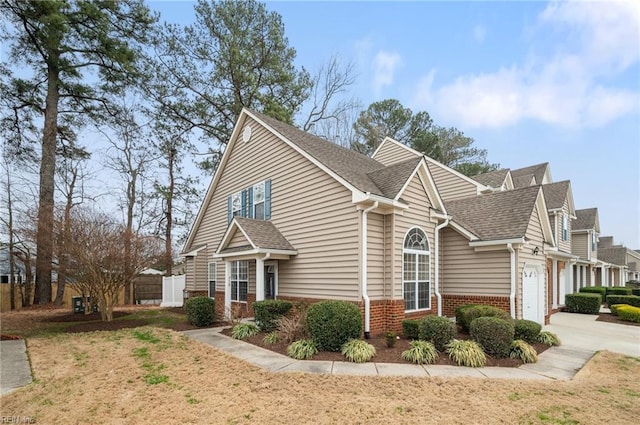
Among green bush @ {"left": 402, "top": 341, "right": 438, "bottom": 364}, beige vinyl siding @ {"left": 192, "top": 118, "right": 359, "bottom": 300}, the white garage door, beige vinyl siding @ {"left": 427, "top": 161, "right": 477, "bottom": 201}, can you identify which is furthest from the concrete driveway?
beige vinyl siding @ {"left": 427, "top": 161, "right": 477, "bottom": 201}

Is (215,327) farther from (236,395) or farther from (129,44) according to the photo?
(129,44)

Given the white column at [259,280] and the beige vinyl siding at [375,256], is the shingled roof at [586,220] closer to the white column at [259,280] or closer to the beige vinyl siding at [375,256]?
the beige vinyl siding at [375,256]

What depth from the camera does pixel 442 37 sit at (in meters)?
12.6

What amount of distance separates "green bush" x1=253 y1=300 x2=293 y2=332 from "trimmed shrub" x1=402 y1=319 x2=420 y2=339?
11.5 ft

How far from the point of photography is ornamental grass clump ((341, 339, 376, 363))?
287 inches

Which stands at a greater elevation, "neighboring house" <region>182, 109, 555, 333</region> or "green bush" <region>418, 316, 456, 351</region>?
"neighboring house" <region>182, 109, 555, 333</region>

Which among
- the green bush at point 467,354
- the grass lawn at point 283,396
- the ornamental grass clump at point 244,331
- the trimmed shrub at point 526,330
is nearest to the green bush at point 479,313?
the trimmed shrub at point 526,330

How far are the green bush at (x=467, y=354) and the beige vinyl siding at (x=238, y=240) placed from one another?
266 inches

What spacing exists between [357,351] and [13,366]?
22.9 ft

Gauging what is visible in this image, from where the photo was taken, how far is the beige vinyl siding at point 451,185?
17484 mm

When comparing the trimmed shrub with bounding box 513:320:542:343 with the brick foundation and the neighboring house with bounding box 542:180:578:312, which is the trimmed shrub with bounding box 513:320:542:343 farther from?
the neighboring house with bounding box 542:180:578:312

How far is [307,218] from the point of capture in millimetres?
10906

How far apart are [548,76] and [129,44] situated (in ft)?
69.6

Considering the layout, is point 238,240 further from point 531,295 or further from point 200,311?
point 531,295
